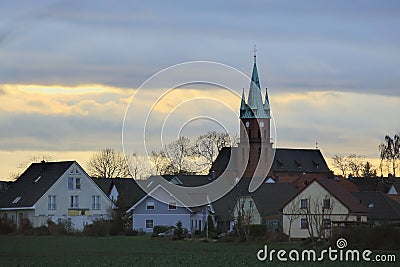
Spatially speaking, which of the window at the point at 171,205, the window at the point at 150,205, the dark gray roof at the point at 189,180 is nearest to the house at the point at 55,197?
the window at the point at 150,205

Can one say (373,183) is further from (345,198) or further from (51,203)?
(51,203)

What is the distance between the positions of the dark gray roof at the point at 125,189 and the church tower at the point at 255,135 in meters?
24.0

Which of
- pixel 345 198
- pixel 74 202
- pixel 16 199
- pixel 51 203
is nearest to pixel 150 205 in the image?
pixel 74 202

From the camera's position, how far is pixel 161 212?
9875cm

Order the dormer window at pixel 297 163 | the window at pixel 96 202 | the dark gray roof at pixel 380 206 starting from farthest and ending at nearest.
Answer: the dormer window at pixel 297 163
the window at pixel 96 202
the dark gray roof at pixel 380 206

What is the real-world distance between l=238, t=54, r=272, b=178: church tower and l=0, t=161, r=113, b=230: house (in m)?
43.1

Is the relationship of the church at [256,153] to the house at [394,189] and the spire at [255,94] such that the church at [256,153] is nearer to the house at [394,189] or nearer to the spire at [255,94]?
the spire at [255,94]

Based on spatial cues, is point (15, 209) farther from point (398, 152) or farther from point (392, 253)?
point (398, 152)

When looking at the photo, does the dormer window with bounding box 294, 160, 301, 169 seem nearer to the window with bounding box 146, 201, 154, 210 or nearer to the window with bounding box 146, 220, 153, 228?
the window with bounding box 146, 201, 154, 210

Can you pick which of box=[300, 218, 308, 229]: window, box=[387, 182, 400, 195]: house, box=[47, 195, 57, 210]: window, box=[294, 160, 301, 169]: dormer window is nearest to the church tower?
box=[294, 160, 301, 169]: dormer window

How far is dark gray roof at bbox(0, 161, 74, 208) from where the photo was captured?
313 ft

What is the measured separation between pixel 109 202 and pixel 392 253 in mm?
54494

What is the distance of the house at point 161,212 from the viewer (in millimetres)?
97375
